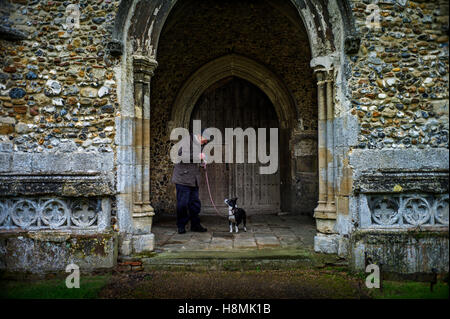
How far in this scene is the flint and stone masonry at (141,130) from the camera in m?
3.95

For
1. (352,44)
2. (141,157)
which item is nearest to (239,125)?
(141,157)

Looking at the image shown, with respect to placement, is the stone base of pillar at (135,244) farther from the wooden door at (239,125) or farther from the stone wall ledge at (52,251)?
the wooden door at (239,125)

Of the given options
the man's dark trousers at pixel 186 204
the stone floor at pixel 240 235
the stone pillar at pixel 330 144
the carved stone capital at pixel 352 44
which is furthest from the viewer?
the man's dark trousers at pixel 186 204

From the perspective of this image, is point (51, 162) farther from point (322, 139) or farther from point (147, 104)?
point (322, 139)

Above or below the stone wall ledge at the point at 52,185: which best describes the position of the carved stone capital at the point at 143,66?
above

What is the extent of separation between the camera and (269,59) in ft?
24.3

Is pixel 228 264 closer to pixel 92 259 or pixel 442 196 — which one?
pixel 92 259

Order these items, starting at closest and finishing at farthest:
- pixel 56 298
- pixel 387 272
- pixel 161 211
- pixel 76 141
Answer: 1. pixel 56 298
2. pixel 387 272
3. pixel 76 141
4. pixel 161 211

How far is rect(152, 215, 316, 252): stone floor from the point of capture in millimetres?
4598

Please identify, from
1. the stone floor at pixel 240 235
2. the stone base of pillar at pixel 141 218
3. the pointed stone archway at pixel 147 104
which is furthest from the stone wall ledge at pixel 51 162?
the stone floor at pixel 240 235

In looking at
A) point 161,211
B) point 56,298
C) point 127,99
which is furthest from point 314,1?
point 161,211

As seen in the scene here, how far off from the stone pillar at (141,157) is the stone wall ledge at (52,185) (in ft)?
1.40

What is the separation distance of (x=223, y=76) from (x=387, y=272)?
17.6 ft

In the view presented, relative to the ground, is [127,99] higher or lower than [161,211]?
higher
